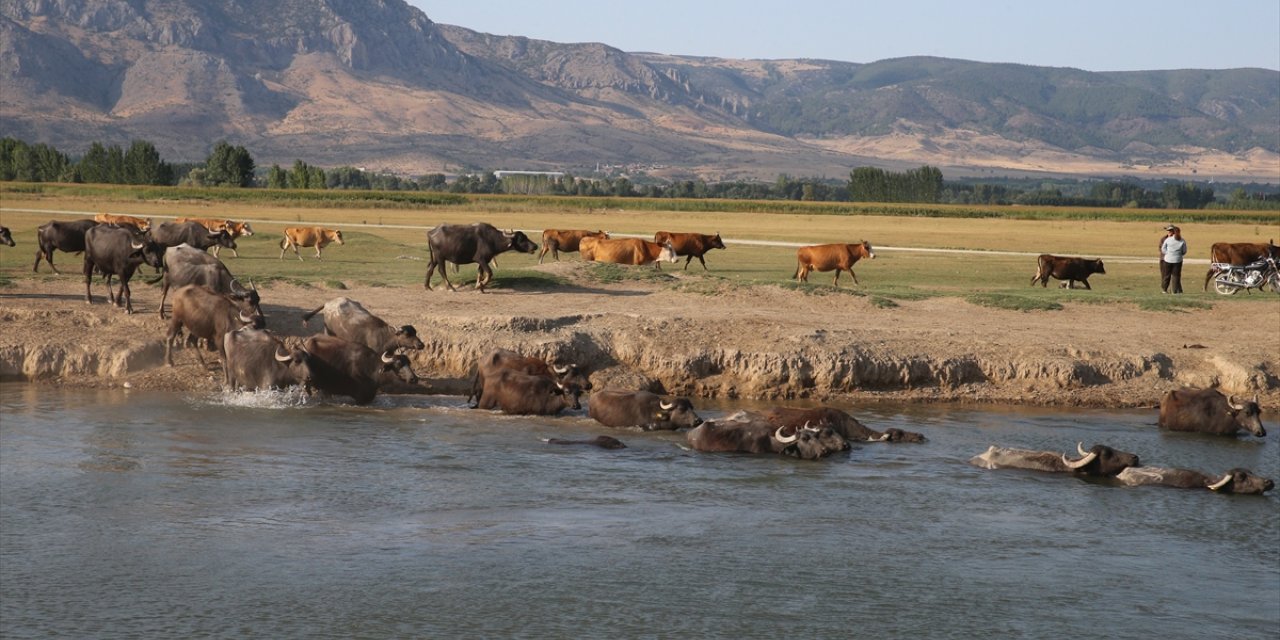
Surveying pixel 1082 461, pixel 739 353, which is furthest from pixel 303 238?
pixel 1082 461

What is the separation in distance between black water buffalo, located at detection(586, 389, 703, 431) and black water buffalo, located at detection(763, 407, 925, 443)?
3.35 ft

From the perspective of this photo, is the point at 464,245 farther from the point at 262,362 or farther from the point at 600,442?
the point at 600,442

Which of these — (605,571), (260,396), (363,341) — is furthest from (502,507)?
(363,341)

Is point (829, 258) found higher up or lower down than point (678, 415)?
higher up

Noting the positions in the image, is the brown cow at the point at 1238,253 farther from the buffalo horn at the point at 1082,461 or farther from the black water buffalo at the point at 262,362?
the black water buffalo at the point at 262,362

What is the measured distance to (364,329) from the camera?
2184 centimetres

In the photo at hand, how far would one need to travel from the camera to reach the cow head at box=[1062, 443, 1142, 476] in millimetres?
16913

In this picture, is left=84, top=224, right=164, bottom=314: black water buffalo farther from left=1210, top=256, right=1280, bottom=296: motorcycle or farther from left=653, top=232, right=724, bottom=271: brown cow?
left=1210, top=256, right=1280, bottom=296: motorcycle

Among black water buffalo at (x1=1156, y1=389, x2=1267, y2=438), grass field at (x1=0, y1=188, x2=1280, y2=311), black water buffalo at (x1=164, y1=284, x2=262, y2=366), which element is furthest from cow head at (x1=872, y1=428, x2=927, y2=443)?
grass field at (x1=0, y1=188, x2=1280, y2=311)

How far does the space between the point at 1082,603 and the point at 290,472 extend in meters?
8.19

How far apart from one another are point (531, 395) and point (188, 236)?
14.5 meters

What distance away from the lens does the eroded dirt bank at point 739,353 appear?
21797 mm

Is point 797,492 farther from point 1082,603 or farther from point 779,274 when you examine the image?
point 779,274

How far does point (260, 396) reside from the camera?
19703mm
